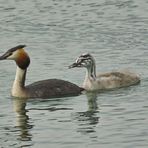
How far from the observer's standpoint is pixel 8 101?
865 inches

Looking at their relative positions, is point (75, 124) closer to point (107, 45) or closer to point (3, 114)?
point (3, 114)

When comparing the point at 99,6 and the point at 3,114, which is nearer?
the point at 3,114

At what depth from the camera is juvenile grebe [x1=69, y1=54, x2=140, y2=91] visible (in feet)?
77.8

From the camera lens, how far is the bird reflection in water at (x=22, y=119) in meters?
18.1

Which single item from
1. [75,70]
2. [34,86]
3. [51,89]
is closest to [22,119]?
[34,86]

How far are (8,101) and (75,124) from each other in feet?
11.4

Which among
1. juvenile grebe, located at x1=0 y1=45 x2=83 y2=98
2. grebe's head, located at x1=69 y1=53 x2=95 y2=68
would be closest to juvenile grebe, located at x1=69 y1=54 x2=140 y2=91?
grebe's head, located at x1=69 y1=53 x2=95 y2=68

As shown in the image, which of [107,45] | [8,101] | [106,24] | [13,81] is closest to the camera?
[8,101]

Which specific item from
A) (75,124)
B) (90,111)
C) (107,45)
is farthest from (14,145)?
(107,45)

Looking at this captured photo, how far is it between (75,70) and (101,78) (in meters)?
1.71

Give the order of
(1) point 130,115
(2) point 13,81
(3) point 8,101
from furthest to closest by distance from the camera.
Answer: (2) point 13,81 < (3) point 8,101 < (1) point 130,115

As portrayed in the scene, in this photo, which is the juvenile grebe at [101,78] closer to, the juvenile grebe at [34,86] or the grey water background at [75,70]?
the grey water background at [75,70]

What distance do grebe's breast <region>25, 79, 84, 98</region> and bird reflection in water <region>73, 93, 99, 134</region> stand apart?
1192 millimetres

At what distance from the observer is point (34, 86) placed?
22.7 meters
